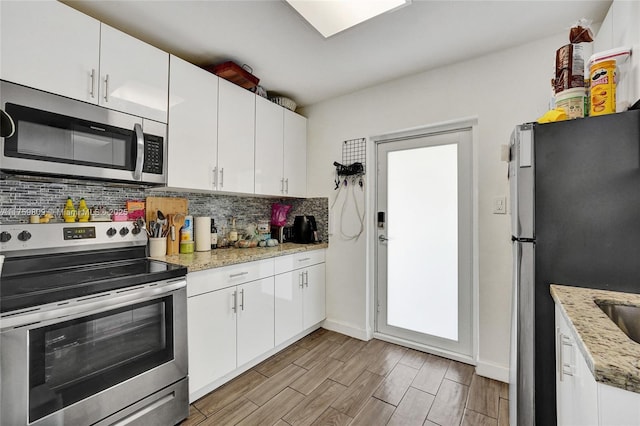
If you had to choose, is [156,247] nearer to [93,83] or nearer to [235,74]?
[93,83]

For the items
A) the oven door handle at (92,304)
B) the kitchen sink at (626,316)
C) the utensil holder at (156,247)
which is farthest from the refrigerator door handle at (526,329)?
the utensil holder at (156,247)

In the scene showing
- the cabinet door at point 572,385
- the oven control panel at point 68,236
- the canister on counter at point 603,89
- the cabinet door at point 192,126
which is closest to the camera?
the cabinet door at point 572,385

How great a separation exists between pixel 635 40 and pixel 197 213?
2.81 meters

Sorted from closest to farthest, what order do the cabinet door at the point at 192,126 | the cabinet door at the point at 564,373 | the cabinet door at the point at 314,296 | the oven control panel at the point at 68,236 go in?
1. the cabinet door at the point at 564,373
2. the oven control panel at the point at 68,236
3. the cabinet door at the point at 192,126
4. the cabinet door at the point at 314,296

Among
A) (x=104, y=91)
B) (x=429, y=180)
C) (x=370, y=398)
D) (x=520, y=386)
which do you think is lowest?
(x=370, y=398)

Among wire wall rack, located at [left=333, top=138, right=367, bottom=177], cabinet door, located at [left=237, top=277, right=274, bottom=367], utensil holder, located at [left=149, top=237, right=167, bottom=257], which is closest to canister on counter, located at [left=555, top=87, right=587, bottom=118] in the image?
wire wall rack, located at [left=333, top=138, right=367, bottom=177]

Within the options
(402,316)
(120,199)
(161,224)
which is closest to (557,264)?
(402,316)

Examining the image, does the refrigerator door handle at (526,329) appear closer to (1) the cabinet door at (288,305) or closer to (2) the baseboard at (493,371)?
(2) the baseboard at (493,371)

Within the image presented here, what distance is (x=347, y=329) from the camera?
2.81 meters

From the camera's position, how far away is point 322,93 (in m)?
2.84

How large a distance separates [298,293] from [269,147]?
1.39 metres

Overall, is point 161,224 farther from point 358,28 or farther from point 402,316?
point 402,316

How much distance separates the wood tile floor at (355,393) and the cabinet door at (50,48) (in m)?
1.99

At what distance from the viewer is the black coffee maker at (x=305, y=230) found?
296cm
